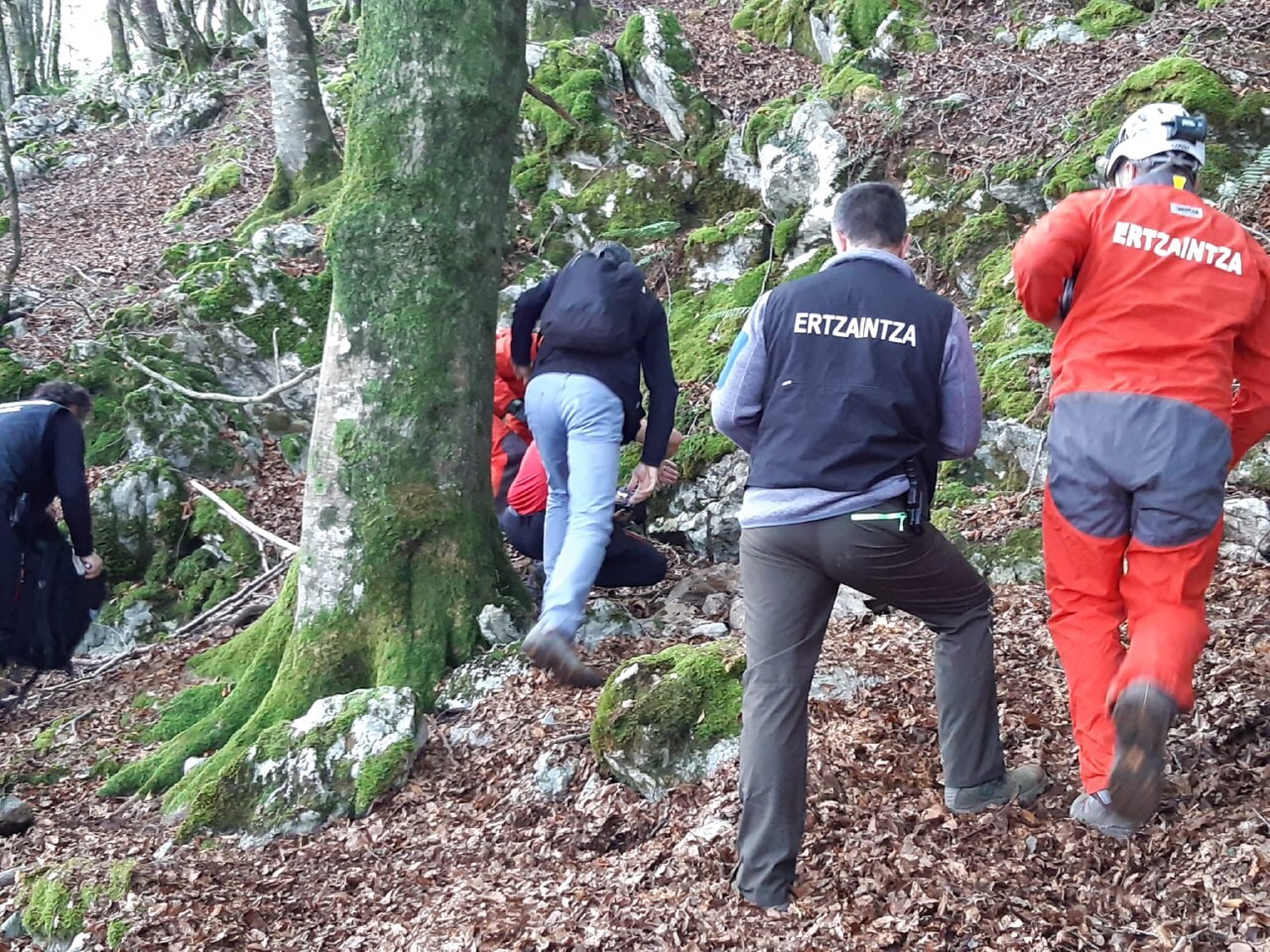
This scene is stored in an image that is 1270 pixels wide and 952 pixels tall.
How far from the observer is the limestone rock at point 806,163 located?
9.12 meters

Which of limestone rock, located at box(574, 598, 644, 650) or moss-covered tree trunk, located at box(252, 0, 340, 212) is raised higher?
moss-covered tree trunk, located at box(252, 0, 340, 212)

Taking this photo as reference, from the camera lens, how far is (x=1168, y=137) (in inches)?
133

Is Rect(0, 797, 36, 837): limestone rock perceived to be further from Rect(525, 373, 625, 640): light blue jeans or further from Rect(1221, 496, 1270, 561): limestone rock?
Rect(1221, 496, 1270, 561): limestone rock

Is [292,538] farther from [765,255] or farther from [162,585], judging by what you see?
[765,255]

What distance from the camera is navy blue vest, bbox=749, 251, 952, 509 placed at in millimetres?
3129

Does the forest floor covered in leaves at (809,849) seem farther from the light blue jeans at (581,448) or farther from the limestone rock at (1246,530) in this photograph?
the light blue jeans at (581,448)

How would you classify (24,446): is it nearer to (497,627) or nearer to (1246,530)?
(497,627)

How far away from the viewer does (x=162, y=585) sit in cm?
812

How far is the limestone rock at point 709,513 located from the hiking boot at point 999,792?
3464mm

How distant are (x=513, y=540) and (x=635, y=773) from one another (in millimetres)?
2183

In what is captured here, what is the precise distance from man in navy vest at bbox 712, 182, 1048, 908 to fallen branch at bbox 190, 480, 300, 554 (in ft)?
17.4

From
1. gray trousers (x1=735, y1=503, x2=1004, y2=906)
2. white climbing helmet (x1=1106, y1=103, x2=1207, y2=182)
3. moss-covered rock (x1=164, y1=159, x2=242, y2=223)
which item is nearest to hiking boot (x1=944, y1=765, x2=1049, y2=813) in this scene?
gray trousers (x1=735, y1=503, x2=1004, y2=906)

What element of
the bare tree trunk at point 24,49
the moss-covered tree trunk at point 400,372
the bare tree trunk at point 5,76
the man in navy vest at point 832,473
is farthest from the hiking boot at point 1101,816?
the bare tree trunk at point 24,49

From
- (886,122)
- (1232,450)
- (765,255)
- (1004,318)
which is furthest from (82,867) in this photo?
(886,122)
